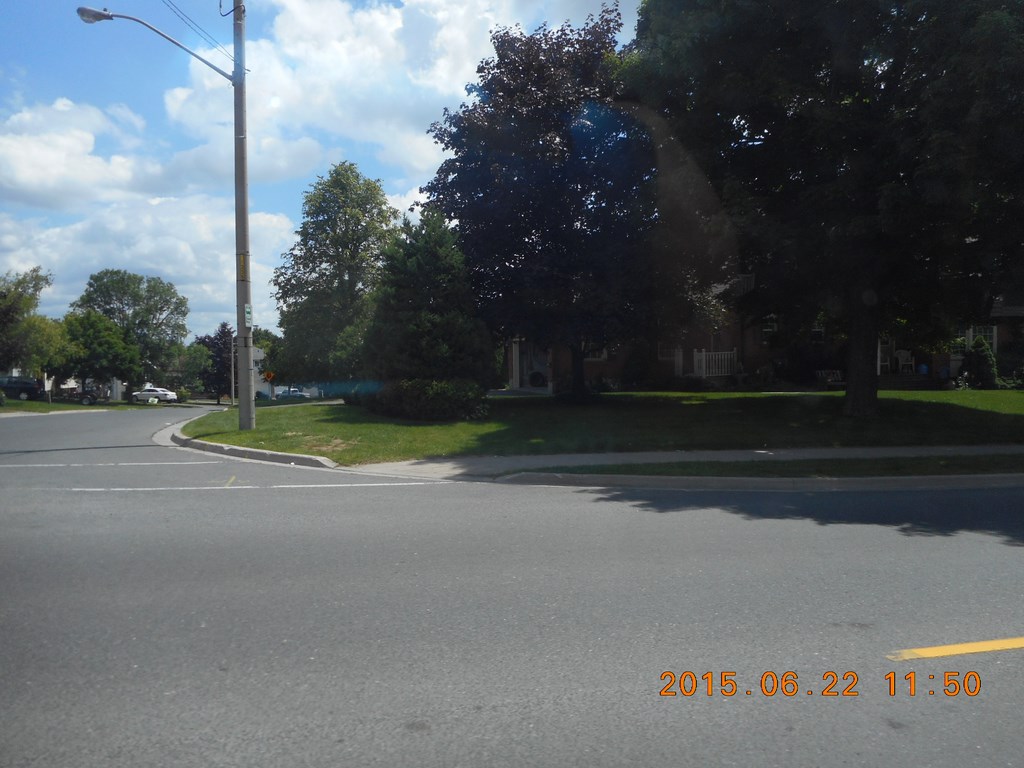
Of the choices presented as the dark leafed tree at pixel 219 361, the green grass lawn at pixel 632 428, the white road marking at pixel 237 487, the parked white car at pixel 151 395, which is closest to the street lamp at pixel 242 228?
the green grass lawn at pixel 632 428

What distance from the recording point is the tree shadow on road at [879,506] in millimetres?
9641

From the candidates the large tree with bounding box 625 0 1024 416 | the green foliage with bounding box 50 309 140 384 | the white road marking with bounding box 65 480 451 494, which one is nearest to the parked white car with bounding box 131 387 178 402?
the green foliage with bounding box 50 309 140 384

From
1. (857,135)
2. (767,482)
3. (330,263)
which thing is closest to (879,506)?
(767,482)

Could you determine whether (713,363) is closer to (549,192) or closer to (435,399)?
(549,192)

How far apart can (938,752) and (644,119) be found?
64.8 feet

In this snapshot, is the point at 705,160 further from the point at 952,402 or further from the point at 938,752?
the point at 938,752

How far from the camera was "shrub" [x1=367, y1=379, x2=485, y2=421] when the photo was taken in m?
21.2

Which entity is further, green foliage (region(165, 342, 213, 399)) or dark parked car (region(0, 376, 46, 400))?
green foliage (region(165, 342, 213, 399))

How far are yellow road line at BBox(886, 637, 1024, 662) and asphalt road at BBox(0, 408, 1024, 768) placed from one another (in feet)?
0.27

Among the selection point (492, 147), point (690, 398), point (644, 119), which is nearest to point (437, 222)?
point (492, 147)

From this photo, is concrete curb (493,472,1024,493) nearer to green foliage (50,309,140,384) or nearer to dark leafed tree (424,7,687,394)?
dark leafed tree (424,7,687,394)

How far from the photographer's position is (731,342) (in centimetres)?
3647
